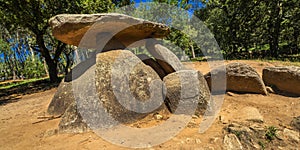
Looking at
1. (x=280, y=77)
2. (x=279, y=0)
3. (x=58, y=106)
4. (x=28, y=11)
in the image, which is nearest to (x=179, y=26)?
(x=279, y=0)

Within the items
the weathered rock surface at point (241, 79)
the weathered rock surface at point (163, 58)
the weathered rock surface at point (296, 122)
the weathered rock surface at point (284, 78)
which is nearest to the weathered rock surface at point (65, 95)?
the weathered rock surface at point (163, 58)

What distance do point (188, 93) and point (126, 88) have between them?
1.40 m

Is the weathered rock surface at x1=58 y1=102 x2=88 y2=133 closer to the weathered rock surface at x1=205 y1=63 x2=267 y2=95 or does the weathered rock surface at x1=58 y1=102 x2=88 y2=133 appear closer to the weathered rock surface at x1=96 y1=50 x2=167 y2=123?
the weathered rock surface at x1=96 y1=50 x2=167 y2=123

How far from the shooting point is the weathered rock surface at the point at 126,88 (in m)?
4.12

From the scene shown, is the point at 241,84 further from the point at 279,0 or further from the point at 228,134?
the point at 279,0

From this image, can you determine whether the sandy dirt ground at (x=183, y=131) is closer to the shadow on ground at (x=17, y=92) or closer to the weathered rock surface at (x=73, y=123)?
the weathered rock surface at (x=73, y=123)

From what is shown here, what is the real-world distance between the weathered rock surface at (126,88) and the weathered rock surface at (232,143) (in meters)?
1.67

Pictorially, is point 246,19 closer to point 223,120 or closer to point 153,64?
point 153,64

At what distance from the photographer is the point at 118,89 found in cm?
428

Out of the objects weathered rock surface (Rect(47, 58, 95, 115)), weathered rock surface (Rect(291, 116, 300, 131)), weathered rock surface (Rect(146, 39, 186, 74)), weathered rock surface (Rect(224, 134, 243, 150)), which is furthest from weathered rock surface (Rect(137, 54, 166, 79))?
weathered rock surface (Rect(291, 116, 300, 131))

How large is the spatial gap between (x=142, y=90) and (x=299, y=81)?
417 cm

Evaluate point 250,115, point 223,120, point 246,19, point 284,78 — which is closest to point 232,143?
point 223,120

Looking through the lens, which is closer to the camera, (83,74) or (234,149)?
(234,149)

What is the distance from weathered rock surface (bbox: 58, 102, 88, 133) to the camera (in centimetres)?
374
